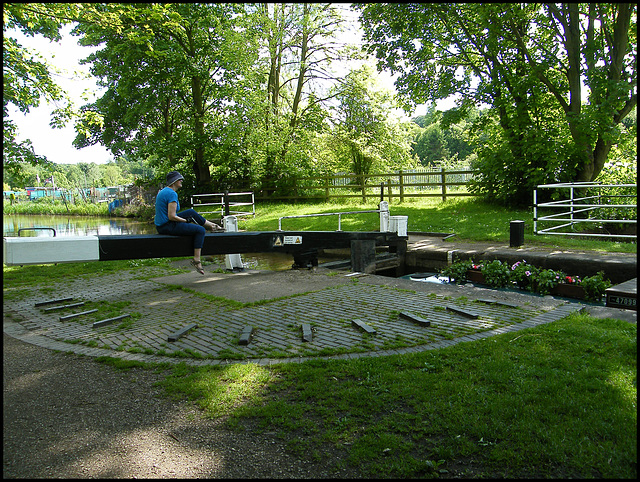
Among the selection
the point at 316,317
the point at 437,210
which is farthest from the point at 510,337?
the point at 437,210

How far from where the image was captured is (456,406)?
346cm

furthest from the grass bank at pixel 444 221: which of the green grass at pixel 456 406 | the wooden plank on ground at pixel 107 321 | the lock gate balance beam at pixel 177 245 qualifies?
the green grass at pixel 456 406

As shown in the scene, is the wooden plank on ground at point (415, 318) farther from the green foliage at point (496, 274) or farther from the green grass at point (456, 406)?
the green foliage at point (496, 274)

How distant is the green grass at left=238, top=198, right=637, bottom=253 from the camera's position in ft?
36.5

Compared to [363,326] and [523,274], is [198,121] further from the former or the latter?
[363,326]

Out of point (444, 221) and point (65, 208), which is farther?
point (65, 208)

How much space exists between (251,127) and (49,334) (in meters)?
21.4

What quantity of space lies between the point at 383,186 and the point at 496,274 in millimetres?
11450

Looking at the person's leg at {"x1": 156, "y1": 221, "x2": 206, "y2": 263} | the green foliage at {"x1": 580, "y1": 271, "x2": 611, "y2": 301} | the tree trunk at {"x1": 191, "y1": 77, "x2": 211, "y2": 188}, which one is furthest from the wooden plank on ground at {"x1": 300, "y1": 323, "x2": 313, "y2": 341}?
the tree trunk at {"x1": 191, "y1": 77, "x2": 211, "y2": 188}

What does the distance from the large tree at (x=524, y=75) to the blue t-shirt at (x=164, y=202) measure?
9.01 metres

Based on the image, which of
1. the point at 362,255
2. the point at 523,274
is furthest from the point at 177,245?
the point at 523,274

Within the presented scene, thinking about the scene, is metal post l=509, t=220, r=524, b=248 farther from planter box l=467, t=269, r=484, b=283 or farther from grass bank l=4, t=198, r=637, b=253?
planter box l=467, t=269, r=484, b=283

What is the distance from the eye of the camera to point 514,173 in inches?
666

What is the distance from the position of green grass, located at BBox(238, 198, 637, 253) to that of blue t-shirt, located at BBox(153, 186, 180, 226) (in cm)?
828
